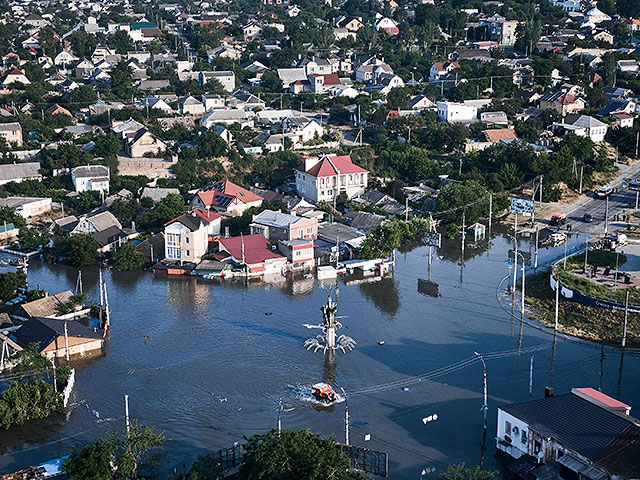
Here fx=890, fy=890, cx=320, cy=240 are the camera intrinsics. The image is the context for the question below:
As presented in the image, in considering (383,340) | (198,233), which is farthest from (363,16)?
(383,340)

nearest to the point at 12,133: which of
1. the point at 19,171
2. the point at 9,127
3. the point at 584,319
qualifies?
the point at 9,127

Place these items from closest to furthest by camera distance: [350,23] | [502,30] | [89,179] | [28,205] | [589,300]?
1. [589,300]
2. [28,205]
3. [89,179]
4. [502,30]
5. [350,23]

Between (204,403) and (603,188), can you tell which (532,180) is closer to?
(603,188)

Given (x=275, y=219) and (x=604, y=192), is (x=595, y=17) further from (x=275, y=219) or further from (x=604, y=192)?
(x=275, y=219)

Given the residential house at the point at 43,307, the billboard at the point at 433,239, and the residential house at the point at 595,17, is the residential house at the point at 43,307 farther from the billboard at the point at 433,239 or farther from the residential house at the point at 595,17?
the residential house at the point at 595,17

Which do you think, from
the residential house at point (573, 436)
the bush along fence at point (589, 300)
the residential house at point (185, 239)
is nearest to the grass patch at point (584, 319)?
the bush along fence at point (589, 300)

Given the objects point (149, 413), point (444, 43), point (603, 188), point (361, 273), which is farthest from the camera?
point (444, 43)
